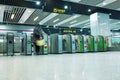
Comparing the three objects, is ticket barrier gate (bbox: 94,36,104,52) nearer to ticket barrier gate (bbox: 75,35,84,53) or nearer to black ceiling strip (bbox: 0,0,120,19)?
ticket barrier gate (bbox: 75,35,84,53)

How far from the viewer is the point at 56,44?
1105 cm

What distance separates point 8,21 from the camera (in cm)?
1978

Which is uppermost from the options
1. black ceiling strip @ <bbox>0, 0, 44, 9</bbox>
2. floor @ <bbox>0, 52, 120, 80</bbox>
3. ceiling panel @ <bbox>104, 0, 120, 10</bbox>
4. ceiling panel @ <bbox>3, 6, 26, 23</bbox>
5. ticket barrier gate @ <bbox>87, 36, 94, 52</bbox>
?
ceiling panel @ <bbox>104, 0, 120, 10</bbox>

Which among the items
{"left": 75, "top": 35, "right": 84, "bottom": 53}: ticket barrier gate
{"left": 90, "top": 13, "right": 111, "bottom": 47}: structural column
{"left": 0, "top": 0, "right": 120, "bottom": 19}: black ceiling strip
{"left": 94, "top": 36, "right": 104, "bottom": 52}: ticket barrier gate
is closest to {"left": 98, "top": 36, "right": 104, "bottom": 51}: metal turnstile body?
{"left": 94, "top": 36, "right": 104, "bottom": 52}: ticket barrier gate

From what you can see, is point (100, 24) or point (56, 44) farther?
point (100, 24)

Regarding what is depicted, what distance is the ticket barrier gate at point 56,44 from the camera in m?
10.9

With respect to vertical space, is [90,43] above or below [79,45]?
above

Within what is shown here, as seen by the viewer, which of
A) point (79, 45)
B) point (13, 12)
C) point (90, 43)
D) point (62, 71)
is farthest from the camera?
point (13, 12)

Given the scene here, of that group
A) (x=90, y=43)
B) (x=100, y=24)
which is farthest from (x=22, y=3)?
(x=100, y=24)

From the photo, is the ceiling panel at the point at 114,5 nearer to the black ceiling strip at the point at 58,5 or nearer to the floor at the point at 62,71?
the black ceiling strip at the point at 58,5

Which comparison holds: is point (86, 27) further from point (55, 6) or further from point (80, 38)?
point (55, 6)

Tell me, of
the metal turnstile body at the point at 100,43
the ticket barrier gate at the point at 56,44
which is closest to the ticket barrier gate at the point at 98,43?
the metal turnstile body at the point at 100,43

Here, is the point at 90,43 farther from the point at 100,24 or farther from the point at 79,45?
the point at 100,24

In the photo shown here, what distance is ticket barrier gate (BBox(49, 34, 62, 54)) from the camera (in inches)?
429
